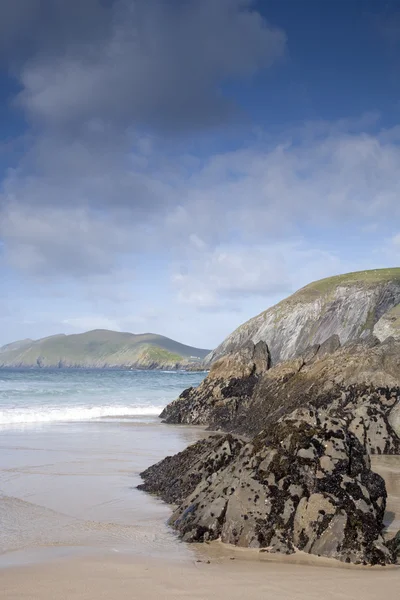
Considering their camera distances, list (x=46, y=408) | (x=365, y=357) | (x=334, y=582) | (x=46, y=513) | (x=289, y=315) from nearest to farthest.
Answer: (x=334, y=582)
(x=46, y=513)
(x=365, y=357)
(x=46, y=408)
(x=289, y=315)

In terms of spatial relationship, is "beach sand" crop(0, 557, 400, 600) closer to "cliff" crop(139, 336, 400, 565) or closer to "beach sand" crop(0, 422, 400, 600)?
"beach sand" crop(0, 422, 400, 600)

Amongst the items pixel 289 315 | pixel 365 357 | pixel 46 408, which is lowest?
pixel 46 408

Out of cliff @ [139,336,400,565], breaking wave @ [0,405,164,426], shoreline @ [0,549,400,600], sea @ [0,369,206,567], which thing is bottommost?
breaking wave @ [0,405,164,426]

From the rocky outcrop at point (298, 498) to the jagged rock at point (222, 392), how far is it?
15.8 meters

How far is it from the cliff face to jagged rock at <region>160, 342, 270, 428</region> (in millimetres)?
92627

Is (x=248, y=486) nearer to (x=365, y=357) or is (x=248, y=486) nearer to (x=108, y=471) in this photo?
(x=108, y=471)

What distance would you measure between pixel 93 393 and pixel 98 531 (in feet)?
130

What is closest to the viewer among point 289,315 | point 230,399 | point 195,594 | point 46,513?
point 195,594

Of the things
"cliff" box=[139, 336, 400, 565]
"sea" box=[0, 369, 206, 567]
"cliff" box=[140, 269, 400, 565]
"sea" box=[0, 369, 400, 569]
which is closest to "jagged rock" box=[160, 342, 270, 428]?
"cliff" box=[140, 269, 400, 565]

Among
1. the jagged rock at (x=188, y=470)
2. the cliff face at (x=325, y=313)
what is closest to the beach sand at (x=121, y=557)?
the jagged rock at (x=188, y=470)

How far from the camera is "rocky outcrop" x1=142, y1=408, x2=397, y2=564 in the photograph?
20.6 ft

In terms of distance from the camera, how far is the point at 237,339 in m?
146

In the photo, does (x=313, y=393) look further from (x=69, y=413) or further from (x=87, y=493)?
(x=69, y=413)

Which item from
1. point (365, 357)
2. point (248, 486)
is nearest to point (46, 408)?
point (365, 357)
